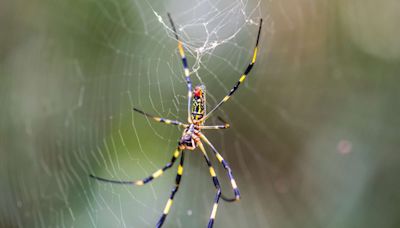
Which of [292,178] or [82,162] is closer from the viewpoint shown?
[82,162]

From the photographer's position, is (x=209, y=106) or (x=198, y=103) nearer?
(x=198, y=103)

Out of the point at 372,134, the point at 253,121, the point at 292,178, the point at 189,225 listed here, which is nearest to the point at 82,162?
the point at 189,225

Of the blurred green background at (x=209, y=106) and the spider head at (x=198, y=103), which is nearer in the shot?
the spider head at (x=198, y=103)

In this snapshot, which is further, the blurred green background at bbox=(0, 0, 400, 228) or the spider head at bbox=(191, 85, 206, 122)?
the blurred green background at bbox=(0, 0, 400, 228)

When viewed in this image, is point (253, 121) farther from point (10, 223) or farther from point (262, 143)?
point (10, 223)
